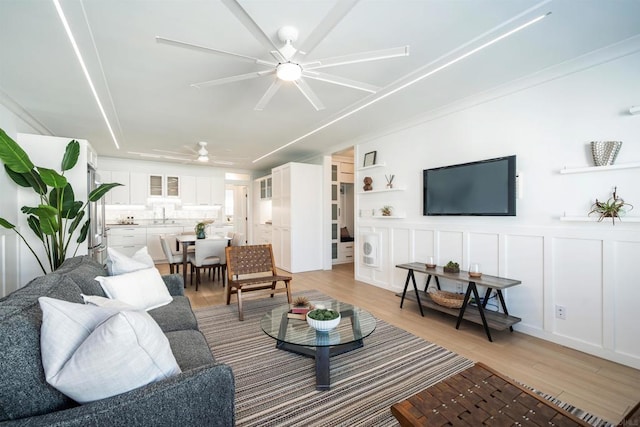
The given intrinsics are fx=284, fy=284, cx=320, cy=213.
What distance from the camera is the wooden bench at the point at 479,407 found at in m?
1.25

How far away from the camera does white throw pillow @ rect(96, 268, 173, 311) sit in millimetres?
2018

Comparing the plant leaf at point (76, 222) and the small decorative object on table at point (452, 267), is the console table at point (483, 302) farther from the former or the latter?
the plant leaf at point (76, 222)

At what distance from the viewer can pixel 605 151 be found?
235 centimetres

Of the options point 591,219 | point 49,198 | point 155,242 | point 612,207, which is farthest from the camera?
point 155,242

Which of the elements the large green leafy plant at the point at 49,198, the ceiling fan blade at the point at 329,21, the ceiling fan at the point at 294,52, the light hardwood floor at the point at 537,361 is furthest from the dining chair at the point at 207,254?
the ceiling fan blade at the point at 329,21

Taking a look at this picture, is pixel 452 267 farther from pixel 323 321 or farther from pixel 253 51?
pixel 253 51

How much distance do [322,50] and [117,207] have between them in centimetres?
710

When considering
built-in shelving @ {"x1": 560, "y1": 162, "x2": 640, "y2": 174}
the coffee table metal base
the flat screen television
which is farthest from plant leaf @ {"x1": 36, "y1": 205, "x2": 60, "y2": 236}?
built-in shelving @ {"x1": 560, "y1": 162, "x2": 640, "y2": 174}

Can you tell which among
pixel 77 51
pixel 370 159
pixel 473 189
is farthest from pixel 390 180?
pixel 77 51

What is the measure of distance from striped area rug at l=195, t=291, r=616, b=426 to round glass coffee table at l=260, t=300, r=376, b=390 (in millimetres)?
75

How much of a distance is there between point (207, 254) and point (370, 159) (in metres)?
3.11

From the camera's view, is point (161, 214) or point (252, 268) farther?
point (161, 214)

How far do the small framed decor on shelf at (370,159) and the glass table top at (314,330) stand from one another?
279 cm

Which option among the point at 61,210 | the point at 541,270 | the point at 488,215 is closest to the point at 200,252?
the point at 61,210
